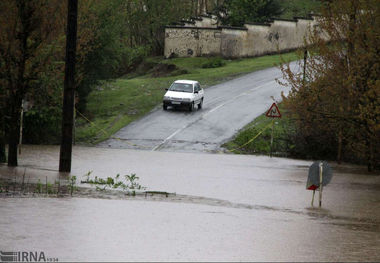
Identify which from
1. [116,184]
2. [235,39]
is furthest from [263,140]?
[235,39]

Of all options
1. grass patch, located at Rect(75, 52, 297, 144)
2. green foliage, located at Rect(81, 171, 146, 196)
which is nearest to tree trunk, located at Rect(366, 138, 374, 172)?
grass patch, located at Rect(75, 52, 297, 144)

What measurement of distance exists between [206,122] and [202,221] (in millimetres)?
27655

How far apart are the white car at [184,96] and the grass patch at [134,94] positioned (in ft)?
5.15

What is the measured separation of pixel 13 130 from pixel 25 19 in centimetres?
359

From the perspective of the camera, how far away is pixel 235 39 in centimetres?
6244

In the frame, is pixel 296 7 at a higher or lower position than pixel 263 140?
higher

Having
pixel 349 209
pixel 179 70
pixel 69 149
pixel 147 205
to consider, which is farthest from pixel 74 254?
pixel 179 70

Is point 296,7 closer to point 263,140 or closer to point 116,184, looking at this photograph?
point 263,140

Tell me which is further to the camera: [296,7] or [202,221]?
[296,7]

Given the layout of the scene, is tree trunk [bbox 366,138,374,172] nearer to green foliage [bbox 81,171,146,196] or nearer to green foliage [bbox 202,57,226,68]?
green foliage [bbox 81,171,146,196]

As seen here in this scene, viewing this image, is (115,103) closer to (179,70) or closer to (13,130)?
(179,70)

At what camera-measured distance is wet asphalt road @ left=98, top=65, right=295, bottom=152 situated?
35.9 m

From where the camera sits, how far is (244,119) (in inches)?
1617

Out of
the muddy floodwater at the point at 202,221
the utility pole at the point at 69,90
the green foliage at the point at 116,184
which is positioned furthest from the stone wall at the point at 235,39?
the green foliage at the point at 116,184
